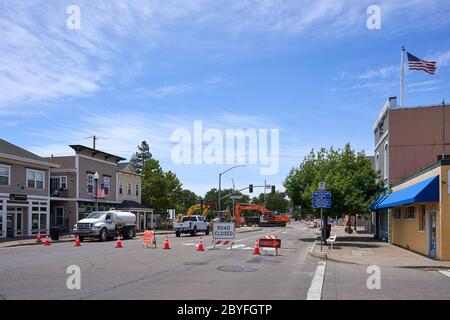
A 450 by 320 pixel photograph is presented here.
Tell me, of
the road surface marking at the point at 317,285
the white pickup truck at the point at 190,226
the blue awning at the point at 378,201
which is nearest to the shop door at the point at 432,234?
the road surface marking at the point at 317,285

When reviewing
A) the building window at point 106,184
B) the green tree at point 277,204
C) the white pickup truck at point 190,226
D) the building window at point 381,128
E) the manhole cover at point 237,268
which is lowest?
the green tree at point 277,204

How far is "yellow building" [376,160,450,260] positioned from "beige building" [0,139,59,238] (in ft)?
86.3

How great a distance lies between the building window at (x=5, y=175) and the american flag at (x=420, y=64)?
28253mm

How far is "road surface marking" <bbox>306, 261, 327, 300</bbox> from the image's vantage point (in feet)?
35.6

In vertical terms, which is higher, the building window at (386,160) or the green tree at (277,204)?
the building window at (386,160)

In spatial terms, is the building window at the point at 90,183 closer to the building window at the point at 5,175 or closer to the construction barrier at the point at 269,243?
the building window at the point at 5,175

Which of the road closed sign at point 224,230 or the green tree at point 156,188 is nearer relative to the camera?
the road closed sign at point 224,230

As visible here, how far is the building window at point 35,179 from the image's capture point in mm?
39438

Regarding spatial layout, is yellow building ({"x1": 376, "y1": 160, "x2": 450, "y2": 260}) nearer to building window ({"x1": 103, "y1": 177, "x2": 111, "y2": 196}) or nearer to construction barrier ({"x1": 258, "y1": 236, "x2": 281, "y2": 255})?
construction barrier ({"x1": 258, "y1": 236, "x2": 281, "y2": 255})

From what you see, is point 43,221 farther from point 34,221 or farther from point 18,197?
point 18,197

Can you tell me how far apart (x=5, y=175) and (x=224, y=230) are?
63.0ft
